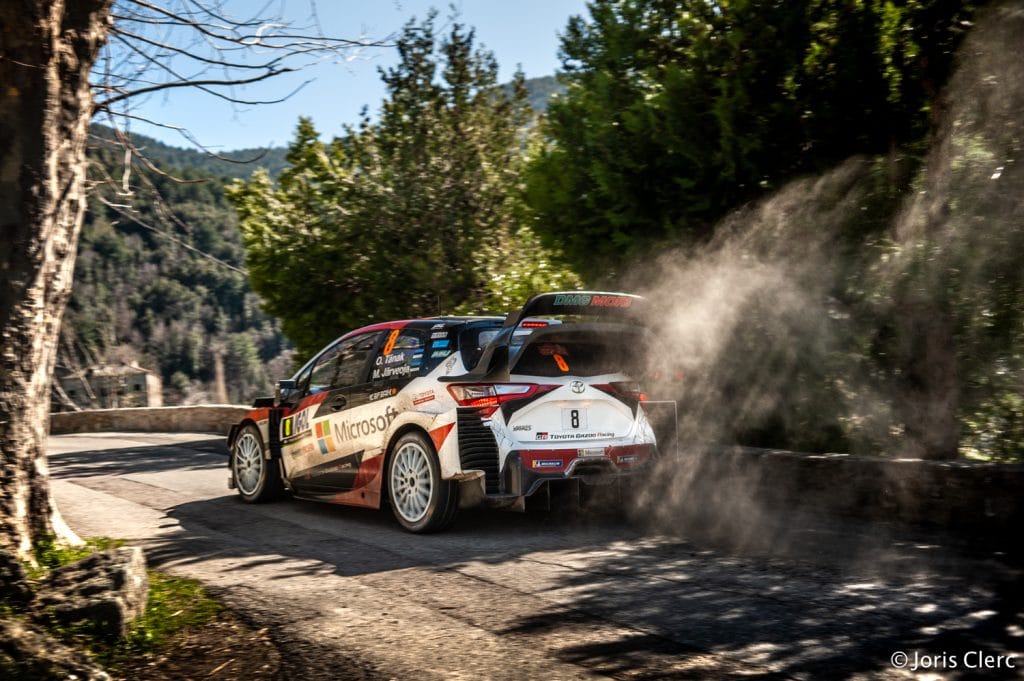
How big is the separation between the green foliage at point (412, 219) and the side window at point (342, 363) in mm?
7500

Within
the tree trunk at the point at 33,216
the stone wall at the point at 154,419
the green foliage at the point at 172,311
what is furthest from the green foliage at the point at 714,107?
the green foliage at the point at 172,311

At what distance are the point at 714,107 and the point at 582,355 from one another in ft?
12.9

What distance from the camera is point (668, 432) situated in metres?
7.98

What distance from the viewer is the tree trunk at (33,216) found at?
19.0ft

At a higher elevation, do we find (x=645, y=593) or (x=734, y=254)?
(x=734, y=254)

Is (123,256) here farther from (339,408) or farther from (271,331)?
(339,408)

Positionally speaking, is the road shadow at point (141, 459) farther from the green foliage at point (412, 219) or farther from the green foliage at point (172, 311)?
the green foliage at point (172, 311)

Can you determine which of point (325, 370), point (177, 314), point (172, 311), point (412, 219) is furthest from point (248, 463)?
point (177, 314)

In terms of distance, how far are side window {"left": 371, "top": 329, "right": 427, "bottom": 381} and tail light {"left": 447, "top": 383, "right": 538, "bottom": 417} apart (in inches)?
23.5

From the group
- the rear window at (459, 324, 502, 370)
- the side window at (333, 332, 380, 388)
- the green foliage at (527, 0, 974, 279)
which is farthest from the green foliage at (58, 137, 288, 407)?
the rear window at (459, 324, 502, 370)

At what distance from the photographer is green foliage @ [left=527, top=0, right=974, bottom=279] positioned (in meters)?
9.39

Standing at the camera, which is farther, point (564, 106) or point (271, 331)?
point (271, 331)

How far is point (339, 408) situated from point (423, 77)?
12717 mm

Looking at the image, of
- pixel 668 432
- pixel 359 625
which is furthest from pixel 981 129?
pixel 359 625
